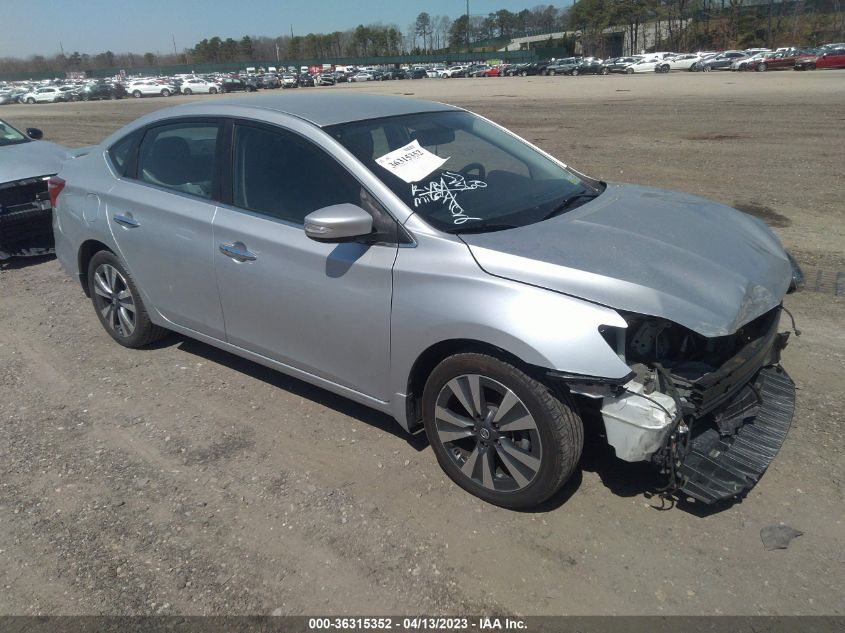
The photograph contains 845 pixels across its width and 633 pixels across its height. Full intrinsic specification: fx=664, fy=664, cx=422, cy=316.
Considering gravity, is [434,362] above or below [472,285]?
below

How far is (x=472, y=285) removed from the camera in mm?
2906

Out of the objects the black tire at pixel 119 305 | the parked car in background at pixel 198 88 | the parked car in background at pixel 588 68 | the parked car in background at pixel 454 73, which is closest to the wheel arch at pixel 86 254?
the black tire at pixel 119 305

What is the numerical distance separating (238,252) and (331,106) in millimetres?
1026

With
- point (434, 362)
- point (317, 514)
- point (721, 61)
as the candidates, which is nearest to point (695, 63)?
point (721, 61)

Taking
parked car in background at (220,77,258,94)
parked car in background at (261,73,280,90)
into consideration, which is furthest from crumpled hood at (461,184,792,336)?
parked car in background at (261,73,280,90)

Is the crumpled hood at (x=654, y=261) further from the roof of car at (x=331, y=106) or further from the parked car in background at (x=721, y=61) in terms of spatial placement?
the parked car in background at (x=721, y=61)

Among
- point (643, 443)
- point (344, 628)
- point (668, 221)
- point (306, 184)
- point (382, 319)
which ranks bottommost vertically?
point (344, 628)

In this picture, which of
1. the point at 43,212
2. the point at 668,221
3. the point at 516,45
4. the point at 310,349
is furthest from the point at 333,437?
the point at 516,45

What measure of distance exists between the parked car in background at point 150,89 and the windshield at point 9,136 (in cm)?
5960

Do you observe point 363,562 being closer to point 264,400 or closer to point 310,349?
point 310,349

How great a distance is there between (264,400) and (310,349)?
861 mm

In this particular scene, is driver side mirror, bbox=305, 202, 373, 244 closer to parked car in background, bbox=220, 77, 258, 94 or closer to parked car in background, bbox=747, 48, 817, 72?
parked car in background, bbox=747, 48, 817, 72

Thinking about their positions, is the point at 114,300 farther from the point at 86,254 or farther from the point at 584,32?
the point at 584,32

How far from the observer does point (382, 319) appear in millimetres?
3207
